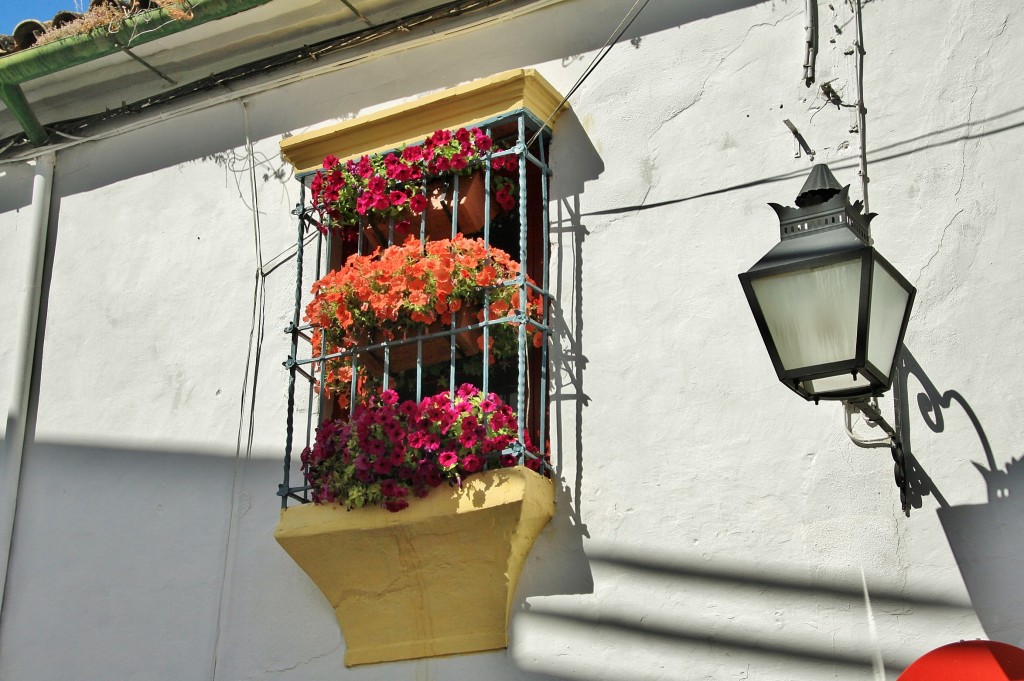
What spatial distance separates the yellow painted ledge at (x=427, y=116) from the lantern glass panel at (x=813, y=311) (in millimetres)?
2000

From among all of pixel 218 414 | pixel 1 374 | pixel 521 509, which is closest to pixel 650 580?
pixel 521 509

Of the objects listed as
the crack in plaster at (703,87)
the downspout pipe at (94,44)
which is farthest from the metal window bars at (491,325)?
the downspout pipe at (94,44)

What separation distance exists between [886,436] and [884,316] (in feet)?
2.65

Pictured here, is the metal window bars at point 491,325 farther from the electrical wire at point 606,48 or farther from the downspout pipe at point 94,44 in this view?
the downspout pipe at point 94,44

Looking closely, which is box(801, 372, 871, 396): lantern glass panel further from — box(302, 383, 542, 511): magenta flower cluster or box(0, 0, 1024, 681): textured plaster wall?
box(302, 383, 542, 511): magenta flower cluster

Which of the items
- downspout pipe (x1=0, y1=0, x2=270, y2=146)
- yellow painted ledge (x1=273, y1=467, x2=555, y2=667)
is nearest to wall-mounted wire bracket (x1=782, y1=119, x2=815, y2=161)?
yellow painted ledge (x1=273, y1=467, x2=555, y2=667)

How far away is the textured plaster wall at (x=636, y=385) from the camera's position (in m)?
4.18

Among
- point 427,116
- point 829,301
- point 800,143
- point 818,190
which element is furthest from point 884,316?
point 427,116

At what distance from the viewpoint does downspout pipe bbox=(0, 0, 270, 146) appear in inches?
236

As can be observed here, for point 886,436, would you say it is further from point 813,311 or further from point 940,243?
point 813,311

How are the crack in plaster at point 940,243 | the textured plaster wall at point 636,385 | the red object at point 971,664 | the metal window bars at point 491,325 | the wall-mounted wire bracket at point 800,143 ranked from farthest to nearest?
1. the metal window bars at point 491,325
2. the wall-mounted wire bracket at point 800,143
3. the crack in plaster at point 940,243
4. the textured plaster wall at point 636,385
5. the red object at point 971,664

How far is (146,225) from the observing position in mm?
6324

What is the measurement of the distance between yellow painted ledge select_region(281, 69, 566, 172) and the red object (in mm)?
2685

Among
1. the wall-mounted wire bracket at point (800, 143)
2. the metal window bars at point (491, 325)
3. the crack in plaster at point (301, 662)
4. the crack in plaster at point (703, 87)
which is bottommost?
the crack in plaster at point (301, 662)
